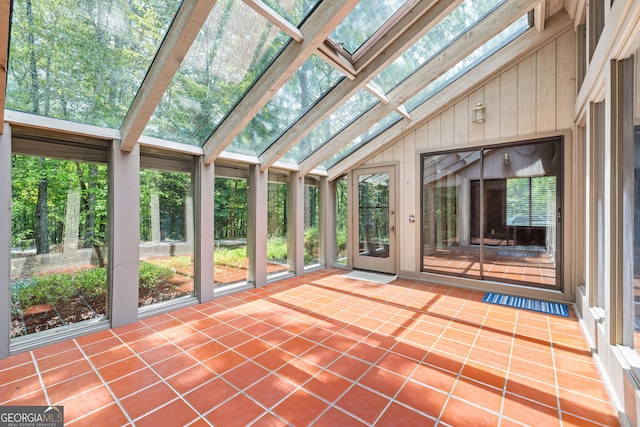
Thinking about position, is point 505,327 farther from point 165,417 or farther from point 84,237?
point 84,237

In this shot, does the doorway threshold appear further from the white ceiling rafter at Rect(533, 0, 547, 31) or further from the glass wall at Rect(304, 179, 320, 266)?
the white ceiling rafter at Rect(533, 0, 547, 31)

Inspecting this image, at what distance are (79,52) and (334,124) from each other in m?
2.95

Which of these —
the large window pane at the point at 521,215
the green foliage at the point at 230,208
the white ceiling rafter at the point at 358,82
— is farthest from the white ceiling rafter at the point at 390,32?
the large window pane at the point at 521,215

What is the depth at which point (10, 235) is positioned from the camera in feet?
7.68

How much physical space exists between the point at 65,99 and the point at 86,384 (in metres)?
2.28

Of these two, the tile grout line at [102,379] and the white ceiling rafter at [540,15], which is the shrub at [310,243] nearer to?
the tile grout line at [102,379]

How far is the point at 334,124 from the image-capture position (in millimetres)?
4270

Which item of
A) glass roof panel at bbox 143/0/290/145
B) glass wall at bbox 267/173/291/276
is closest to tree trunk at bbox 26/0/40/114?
glass roof panel at bbox 143/0/290/145

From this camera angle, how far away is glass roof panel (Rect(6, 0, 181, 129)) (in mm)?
1941

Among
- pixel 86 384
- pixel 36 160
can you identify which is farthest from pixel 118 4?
pixel 86 384

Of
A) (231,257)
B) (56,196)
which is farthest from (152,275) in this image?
(56,196)

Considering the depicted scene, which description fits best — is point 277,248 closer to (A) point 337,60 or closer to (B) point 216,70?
(B) point 216,70

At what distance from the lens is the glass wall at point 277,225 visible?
15.2 ft

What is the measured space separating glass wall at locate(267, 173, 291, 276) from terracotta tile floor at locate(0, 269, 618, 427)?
151cm
